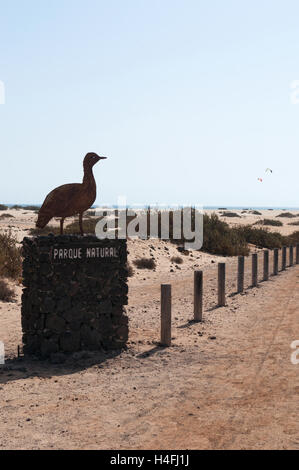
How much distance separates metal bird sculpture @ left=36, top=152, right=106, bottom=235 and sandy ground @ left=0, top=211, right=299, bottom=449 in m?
2.54

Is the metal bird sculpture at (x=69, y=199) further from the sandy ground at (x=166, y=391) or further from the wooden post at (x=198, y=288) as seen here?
the wooden post at (x=198, y=288)

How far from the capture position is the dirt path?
213 inches

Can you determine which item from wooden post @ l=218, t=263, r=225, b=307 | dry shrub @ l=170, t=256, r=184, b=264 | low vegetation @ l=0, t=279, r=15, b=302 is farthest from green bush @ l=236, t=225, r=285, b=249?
low vegetation @ l=0, t=279, r=15, b=302

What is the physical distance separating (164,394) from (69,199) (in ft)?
12.7

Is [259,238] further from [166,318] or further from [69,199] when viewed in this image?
[69,199]

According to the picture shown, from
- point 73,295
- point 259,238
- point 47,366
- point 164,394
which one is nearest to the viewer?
point 164,394

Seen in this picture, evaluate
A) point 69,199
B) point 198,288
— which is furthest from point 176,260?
point 69,199

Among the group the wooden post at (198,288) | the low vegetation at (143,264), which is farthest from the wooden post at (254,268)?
the wooden post at (198,288)

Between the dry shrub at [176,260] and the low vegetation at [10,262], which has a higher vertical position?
the low vegetation at [10,262]

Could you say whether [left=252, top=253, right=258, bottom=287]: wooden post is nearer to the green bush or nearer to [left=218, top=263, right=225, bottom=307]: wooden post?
[left=218, top=263, right=225, bottom=307]: wooden post

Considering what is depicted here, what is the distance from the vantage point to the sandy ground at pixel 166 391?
5.42m

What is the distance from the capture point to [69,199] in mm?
8922

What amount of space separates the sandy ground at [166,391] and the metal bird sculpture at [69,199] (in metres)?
2.54
